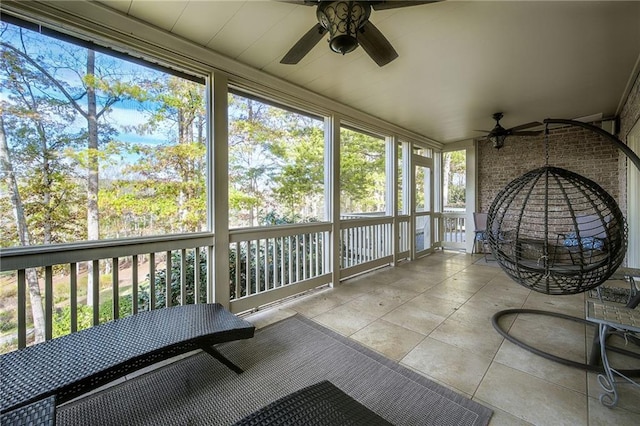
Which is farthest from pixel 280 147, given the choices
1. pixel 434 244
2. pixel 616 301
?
pixel 434 244

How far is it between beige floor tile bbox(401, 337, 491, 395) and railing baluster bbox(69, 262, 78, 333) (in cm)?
233

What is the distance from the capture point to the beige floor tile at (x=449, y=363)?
5.83ft

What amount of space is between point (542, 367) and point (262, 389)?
193cm

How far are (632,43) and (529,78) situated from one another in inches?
28.5

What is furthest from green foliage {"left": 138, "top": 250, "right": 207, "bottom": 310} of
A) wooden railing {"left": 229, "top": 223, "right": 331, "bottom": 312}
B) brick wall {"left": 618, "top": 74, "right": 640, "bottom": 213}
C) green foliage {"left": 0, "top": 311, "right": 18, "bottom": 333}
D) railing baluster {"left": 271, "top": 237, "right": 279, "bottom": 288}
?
brick wall {"left": 618, "top": 74, "right": 640, "bottom": 213}

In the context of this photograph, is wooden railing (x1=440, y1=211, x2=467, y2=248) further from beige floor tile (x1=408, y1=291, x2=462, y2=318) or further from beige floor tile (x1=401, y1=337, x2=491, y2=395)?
beige floor tile (x1=401, y1=337, x2=491, y2=395)

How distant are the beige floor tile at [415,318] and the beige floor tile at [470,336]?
0.22 feet

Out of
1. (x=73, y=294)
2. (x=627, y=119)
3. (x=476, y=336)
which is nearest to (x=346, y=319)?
(x=476, y=336)

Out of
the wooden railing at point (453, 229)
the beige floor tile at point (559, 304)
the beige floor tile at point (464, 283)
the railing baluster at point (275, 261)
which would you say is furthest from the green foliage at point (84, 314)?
the wooden railing at point (453, 229)

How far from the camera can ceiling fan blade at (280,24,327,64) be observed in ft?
5.55

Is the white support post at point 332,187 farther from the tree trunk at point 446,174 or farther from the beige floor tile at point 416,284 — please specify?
the tree trunk at point 446,174

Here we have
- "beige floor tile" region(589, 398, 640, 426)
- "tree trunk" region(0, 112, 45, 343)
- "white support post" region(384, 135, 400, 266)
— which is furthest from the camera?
"white support post" region(384, 135, 400, 266)

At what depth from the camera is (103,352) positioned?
1.45 m

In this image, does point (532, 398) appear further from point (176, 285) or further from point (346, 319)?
point (176, 285)
